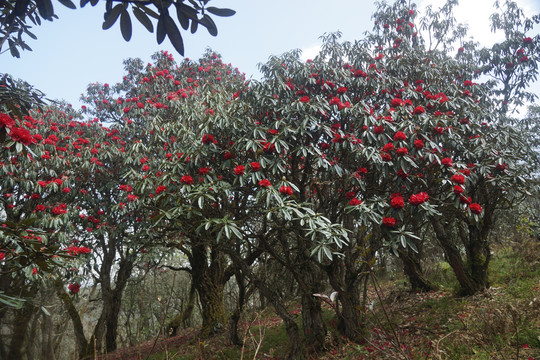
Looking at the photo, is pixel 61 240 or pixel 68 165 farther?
pixel 68 165

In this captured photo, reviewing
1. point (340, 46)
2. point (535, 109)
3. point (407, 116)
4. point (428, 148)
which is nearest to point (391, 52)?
point (340, 46)

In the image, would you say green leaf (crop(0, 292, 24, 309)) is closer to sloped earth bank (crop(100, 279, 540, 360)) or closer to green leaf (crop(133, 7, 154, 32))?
sloped earth bank (crop(100, 279, 540, 360))

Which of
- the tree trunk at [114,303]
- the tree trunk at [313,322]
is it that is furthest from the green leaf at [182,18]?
the tree trunk at [114,303]

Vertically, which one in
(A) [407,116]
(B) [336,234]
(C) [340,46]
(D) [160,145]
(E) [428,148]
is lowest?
(B) [336,234]

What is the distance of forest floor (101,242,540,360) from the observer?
8.89 ft

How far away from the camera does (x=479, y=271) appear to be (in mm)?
5391

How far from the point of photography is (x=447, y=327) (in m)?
4.11

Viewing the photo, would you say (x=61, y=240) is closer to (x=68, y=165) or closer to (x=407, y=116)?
(x=68, y=165)

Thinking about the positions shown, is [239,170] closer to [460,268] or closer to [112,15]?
[112,15]

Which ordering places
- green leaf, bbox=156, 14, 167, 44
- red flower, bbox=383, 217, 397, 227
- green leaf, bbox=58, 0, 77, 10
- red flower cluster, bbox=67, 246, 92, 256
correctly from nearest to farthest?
green leaf, bbox=156, 14, 167, 44 < green leaf, bbox=58, 0, 77, 10 < red flower, bbox=383, 217, 397, 227 < red flower cluster, bbox=67, 246, 92, 256

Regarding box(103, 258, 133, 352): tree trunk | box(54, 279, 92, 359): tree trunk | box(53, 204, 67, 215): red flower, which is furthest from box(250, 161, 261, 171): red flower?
box(103, 258, 133, 352): tree trunk

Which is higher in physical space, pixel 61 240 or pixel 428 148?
pixel 428 148

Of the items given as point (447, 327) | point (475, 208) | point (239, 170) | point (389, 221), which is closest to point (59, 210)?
point (239, 170)

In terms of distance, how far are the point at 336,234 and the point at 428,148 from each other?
71.1 inches
